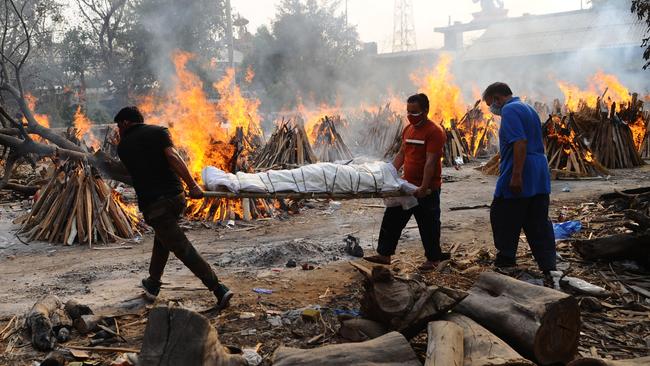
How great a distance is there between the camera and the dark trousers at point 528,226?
484cm

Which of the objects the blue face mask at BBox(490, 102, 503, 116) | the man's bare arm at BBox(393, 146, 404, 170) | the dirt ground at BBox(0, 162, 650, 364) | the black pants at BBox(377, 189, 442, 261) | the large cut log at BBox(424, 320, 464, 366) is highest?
the blue face mask at BBox(490, 102, 503, 116)

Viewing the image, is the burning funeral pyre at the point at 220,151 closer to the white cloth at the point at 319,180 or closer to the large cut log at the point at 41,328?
the white cloth at the point at 319,180

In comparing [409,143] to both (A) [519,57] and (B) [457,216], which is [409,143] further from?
(A) [519,57]

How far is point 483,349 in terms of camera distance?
2973mm

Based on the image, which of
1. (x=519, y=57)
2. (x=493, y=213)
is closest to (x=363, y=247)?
(x=493, y=213)

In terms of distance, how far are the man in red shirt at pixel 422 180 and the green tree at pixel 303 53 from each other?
1002 inches

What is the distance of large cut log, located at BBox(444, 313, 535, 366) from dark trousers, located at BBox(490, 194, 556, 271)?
70.4 inches

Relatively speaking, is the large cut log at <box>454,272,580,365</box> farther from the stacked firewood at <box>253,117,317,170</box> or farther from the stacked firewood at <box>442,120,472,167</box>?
the stacked firewood at <box>442,120,472,167</box>

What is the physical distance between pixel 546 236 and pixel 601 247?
0.71m

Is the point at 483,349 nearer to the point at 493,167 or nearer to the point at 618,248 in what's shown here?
the point at 618,248

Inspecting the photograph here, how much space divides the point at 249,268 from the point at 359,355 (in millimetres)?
3053

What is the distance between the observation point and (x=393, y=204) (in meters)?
5.29

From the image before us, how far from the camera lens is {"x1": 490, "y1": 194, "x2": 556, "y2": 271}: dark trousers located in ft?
15.9

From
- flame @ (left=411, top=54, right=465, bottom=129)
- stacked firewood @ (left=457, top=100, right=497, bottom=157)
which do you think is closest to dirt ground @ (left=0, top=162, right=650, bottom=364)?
stacked firewood @ (left=457, top=100, right=497, bottom=157)
